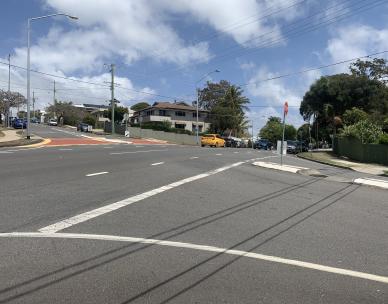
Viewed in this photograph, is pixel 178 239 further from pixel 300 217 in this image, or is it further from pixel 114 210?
pixel 300 217

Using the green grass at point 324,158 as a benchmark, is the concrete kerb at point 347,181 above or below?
above

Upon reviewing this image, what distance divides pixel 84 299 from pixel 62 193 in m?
7.23

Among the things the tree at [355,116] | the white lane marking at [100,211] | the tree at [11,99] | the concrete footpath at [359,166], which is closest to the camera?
the white lane marking at [100,211]

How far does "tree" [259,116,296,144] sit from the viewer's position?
5118 inches

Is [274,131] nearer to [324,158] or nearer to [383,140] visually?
[324,158]

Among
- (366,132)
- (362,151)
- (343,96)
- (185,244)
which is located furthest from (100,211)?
(343,96)

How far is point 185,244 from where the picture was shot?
7699 millimetres

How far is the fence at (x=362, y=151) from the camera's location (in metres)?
35.5

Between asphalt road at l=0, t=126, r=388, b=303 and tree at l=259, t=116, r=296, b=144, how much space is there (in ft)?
375

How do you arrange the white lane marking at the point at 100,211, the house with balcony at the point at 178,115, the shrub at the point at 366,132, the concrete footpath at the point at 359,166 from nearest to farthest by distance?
the white lane marking at the point at 100,211, the concrete footpath at the point at 359,166, the shrub at the point at 366,132, the house with balcony at the point at 178,115

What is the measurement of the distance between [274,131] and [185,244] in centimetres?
12610

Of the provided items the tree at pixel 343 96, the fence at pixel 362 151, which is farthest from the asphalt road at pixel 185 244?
the tree at pixel 343 96

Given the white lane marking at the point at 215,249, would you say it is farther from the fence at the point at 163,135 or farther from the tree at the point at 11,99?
the tree at the point at 11,99

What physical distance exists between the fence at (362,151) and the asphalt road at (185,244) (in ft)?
73.1
